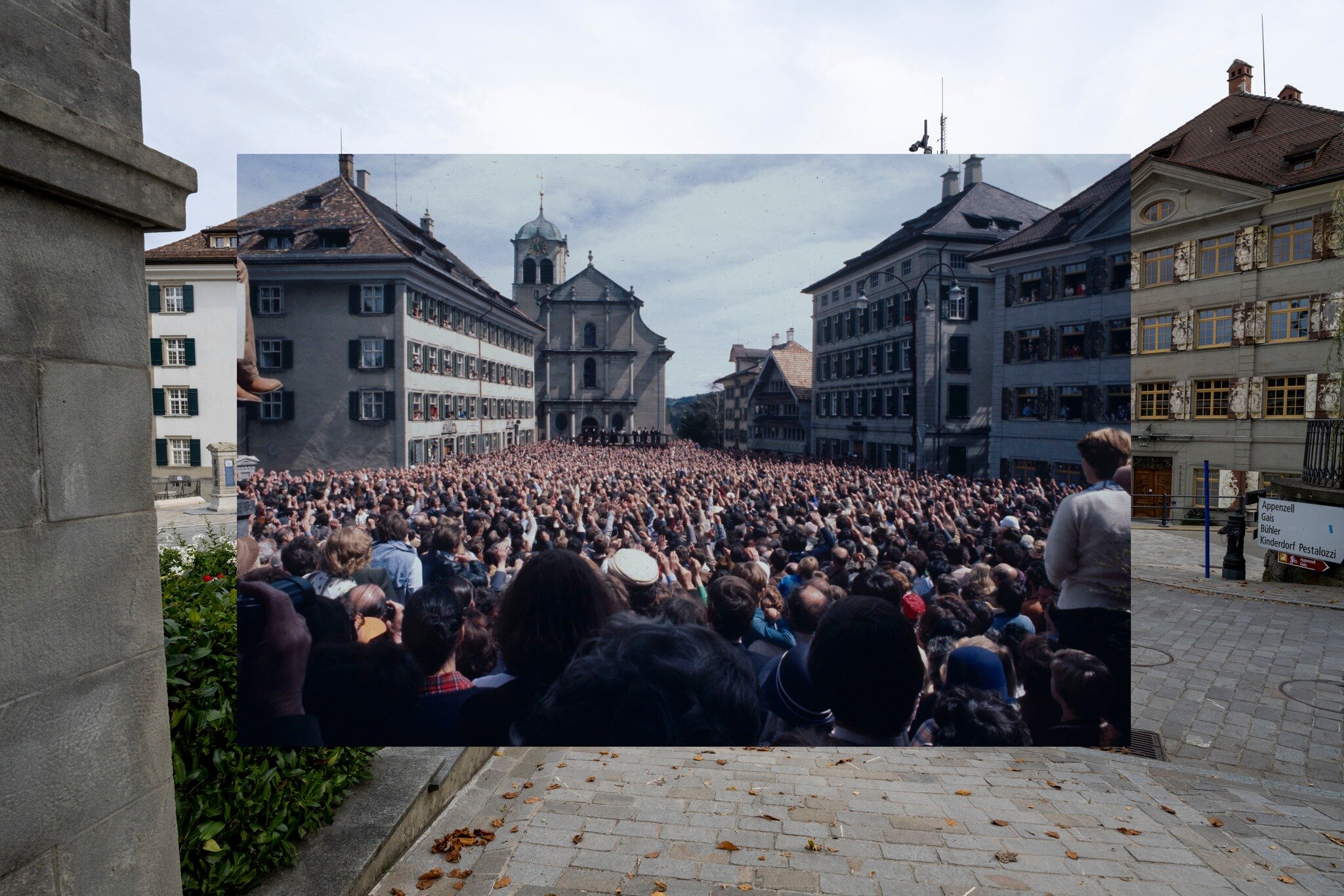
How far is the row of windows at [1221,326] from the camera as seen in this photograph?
2356 centimetres

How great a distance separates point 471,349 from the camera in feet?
19.2

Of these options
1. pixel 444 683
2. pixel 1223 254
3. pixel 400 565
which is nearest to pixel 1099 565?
pixel 444 683

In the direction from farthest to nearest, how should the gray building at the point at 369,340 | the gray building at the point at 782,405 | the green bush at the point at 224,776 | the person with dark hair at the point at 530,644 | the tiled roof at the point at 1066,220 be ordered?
the gray building at the point at 782,405, the gray building at the point at 369,340, the tiled roof at the point at 1066,220, the person with dark hair at the point at 530,644, the green bush at the point at 224,776

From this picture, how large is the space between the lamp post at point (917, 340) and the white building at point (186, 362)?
28862 mm

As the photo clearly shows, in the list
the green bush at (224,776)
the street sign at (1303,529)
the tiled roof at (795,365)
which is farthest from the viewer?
the street sign at (1303,529)

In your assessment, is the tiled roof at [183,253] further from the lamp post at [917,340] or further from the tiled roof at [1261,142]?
the tiled roof at [1261,142]

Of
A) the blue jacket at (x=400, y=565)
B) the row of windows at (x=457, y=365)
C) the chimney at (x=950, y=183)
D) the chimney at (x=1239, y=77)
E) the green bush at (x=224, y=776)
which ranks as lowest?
the green bush at (x=224, y=776)

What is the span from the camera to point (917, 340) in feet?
18.7

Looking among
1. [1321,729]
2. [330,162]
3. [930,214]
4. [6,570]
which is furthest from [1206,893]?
[330,162]

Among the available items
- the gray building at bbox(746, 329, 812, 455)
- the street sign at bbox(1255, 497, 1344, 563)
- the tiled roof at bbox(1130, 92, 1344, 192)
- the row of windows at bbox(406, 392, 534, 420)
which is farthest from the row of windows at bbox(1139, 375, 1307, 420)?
the row of windows at bbox(406, 392, 534, 420)

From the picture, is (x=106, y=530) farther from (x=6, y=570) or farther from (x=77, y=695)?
(x=77, y=695)

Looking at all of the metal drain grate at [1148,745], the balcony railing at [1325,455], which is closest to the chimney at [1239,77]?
the balcony railing at [1325,455]

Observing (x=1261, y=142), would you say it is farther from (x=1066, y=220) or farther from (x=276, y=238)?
(x=276, y=238)

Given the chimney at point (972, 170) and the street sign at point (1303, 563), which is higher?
the chimney at point (972, 170)
